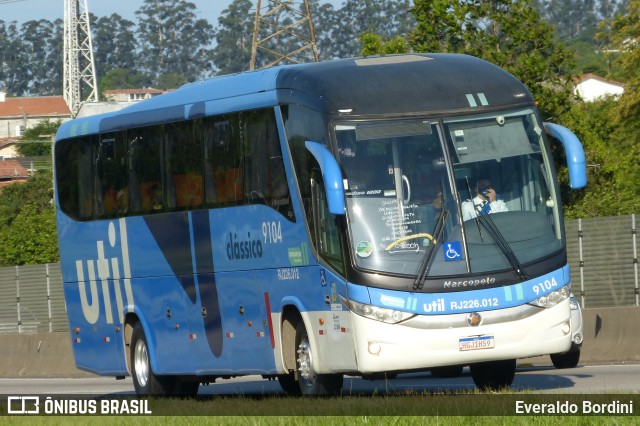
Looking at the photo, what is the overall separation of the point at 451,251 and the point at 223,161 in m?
3.73

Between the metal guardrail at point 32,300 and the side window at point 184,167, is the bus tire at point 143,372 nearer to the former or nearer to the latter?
the side window at point 184,167

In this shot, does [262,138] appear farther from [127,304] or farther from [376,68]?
[127,304]

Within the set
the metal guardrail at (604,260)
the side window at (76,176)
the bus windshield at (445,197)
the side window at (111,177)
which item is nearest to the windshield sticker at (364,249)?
the bus windshield at (445,197)

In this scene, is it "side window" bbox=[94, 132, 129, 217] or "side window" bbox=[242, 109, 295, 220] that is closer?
"side window" bbox=[242, 109, 295, 220]

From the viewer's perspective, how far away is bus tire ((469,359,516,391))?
1658 centimetres

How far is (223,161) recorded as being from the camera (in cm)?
1733

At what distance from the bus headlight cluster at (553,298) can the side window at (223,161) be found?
12.5 ft

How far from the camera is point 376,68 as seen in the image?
15.9 meters

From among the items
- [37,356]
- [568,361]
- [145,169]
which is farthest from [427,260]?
[37,356]

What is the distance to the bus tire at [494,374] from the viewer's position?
16.6m

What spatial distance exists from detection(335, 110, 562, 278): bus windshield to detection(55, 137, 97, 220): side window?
664cm

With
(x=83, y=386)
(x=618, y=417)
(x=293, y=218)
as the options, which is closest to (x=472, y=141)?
(x=293, y=218)

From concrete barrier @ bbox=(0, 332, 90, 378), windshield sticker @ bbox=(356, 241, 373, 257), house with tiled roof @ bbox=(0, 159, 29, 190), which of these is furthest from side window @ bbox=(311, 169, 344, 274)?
house with tiled roof @ bbox=(0, 159, 29, 190)

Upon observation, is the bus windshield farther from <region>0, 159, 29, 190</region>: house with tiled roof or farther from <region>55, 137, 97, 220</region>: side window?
<region>0, 159, 29, 190</region>: house with tiled roof
